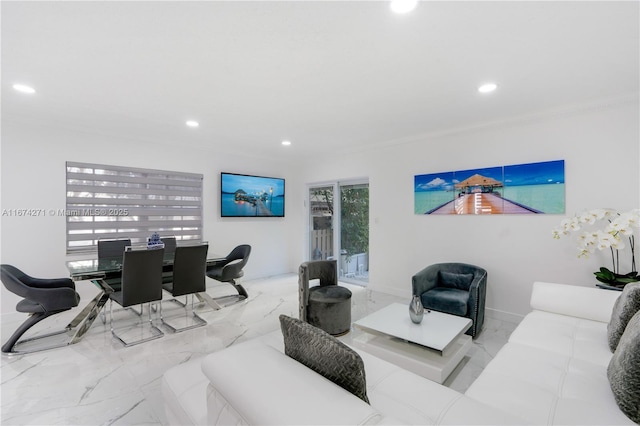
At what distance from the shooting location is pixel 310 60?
223cm

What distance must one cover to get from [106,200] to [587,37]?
17.8 feet

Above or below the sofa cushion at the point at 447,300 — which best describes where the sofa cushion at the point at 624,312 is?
above

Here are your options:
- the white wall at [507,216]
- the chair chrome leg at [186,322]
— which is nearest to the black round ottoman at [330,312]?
the chair chrome leg at [186,322]

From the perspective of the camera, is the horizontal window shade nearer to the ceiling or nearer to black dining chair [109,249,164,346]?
the ceiling

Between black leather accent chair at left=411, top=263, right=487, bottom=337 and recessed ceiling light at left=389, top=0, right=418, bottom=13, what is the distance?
8.57 feet

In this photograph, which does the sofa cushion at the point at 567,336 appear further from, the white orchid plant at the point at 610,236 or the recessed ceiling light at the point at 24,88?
the recessed ceiling light at the point at 24,88

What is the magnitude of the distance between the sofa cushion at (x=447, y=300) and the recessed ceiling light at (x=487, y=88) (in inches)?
81.2

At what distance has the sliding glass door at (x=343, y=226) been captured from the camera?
5441mm

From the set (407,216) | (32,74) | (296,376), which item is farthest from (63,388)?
(407,216)

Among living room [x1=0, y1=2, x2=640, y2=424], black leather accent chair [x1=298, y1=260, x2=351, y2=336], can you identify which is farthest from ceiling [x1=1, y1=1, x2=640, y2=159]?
black leather accent chair [x1=298, y1=260, x2=351, y2=336]

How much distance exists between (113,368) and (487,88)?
13.3 ft

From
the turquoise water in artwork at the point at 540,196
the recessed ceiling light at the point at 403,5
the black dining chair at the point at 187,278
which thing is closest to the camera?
the recessed ceiling light at the point at 403,5

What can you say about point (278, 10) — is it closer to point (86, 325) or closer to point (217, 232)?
point (86, 325)

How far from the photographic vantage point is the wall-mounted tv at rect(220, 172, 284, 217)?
17.7 feet
